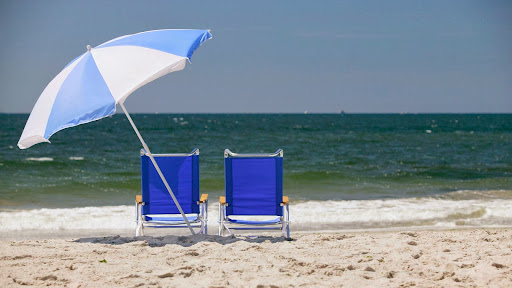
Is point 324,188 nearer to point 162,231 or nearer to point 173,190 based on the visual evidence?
point 162,231

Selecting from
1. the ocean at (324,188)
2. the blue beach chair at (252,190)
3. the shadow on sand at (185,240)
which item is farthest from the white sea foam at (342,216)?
the blue beach chair at (252,190)

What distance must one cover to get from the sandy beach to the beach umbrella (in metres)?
1.12

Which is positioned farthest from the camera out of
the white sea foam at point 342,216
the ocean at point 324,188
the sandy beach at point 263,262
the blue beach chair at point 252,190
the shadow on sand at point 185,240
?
the ocean at point 324,188

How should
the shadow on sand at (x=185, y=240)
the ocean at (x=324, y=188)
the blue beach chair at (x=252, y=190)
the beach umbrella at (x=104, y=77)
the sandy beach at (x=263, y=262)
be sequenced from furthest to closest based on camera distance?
1. the ocean at (x=324, y=188)
2. the blue beach chair at (x=252, y=190)
3. the shadow on sand at (x=185, y=240)
4. the beach umbrella at (x=104, y=77)
5. the sandy beach at (x=263, y=262)

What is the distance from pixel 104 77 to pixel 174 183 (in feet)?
5.15

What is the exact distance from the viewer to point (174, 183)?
19.2 feet

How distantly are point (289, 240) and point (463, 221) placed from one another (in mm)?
3783

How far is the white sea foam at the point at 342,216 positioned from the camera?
8078 mm

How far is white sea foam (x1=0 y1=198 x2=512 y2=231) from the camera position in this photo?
26.5 feet

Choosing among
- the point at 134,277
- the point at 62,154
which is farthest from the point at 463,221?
the point at 62,154

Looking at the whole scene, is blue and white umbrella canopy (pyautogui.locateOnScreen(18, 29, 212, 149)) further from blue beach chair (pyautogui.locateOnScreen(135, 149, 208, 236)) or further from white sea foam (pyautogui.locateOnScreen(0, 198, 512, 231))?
white sea foam (pyautogui.locateOnScreen(0, 198, 512, 231))

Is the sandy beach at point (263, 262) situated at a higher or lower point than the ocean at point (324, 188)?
higher

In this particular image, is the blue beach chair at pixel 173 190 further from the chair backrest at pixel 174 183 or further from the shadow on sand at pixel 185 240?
the shadow on sand at pixel 185 240

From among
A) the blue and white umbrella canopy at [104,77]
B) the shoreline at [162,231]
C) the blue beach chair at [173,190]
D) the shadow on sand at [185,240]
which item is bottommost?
the shoreline at [162,231]
